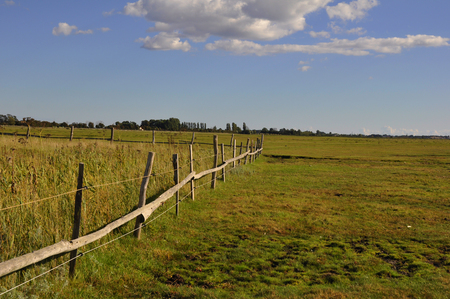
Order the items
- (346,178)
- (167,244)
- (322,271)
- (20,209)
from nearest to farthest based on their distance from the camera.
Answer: (20,209) → (322,271) → (167,244) → (346,178)

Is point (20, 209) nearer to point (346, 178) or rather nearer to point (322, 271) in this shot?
point (322, 271)

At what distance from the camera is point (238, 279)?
17.7ft

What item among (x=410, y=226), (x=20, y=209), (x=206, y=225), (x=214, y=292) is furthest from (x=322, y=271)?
(x=20, y=209)

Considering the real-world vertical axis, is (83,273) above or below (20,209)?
below

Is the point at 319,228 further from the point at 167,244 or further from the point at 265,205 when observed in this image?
the point at 167,244

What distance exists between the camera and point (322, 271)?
5.74 meters

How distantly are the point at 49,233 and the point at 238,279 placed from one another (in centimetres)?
297

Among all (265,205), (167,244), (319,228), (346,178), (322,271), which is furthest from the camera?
(346,178)

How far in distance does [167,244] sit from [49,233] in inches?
91.1

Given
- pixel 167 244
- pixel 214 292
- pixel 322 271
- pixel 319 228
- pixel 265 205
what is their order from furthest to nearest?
pixel 265 205, pixel 319 228, pixel 167 244, pixel 322 271, pixel 214 292

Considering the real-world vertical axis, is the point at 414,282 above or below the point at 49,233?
below

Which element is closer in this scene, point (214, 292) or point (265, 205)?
point (214, 292)

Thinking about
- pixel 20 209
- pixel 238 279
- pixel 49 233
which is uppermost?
pixel 20 209

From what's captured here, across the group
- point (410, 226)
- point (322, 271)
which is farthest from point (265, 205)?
point (322, 271)
